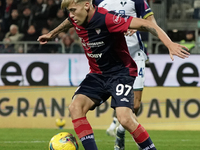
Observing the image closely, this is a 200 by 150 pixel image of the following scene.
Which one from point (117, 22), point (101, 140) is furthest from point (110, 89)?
point (101, 140)

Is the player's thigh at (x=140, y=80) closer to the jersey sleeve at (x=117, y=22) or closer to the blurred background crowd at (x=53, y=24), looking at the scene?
the jersey sleeve at (x=117, y=22)

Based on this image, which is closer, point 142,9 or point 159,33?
point 159,33

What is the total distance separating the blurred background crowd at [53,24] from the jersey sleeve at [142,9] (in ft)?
17.5

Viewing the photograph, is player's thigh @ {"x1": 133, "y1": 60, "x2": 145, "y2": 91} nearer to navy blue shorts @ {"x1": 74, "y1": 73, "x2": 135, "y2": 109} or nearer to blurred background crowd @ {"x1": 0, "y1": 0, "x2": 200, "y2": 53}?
navy blue shorts @ {"x1": 74, "y1": 73, "x2": 135, "y2": 109}

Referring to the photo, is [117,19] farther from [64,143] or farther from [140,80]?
[140,80]

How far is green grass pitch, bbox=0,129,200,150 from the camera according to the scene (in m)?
7.82

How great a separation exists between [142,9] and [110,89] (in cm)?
177

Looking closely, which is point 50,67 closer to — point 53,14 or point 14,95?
point 14,95

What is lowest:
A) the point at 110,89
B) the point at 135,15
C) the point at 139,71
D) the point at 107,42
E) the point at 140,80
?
the point at 140,80

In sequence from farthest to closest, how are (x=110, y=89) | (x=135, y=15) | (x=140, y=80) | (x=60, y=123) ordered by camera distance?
(x=60, y=123), (x=140, y=80), (x=135, y=15), (x=110, y=89)

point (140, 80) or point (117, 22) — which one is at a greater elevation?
point (117, 22)

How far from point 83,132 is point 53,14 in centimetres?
951

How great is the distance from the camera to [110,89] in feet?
→ 17.1

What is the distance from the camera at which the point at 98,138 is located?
935 centimetres
